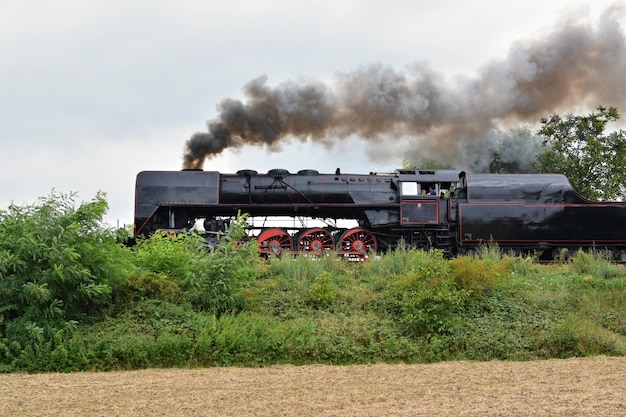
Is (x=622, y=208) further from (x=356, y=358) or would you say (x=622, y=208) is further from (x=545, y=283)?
(x=356, y=358)

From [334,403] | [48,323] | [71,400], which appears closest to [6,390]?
[71,400]

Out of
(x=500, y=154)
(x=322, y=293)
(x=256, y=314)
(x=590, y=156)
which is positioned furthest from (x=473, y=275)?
(x=500, y=154)

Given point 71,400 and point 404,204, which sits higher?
point 404,204

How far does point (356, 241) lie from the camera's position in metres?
20.1

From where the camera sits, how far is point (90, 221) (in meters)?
11.1

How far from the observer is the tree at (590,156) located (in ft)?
108

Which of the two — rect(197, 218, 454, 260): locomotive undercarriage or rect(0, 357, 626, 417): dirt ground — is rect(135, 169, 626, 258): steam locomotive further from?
rect(0, 357, 626, 417): dirt ground

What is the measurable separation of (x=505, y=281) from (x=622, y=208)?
9388 mm

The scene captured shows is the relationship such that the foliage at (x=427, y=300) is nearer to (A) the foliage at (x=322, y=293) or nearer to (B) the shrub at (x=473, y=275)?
(B) the shrub at (x=473, y=275)

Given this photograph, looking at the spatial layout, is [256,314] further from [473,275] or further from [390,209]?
[390,209]

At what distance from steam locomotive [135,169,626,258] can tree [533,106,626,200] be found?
13.9 metres

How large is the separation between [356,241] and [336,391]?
12328mm

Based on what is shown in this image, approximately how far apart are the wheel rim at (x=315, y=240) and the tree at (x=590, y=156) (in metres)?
18.4

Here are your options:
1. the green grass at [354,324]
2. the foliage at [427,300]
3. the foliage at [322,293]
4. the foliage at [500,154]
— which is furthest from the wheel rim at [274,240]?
A: the foliage at [500,154]
